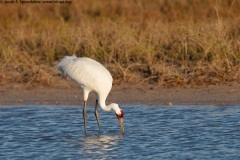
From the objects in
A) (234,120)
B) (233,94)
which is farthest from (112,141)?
(233,94)

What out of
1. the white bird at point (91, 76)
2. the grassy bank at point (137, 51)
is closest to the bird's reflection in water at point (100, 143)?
the white bird at point (91, 76)

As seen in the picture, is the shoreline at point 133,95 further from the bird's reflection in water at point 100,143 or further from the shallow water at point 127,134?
the bird's reflection in water at point 100,143

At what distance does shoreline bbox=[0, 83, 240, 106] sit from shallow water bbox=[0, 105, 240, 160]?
0.24 metres

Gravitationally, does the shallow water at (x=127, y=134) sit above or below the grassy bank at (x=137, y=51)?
below

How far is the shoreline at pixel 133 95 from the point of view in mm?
9062

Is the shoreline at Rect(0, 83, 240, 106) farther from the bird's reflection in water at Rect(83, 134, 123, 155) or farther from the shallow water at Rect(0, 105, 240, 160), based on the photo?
the bird's reflection in water at Rect(83, 134, 123, 155)

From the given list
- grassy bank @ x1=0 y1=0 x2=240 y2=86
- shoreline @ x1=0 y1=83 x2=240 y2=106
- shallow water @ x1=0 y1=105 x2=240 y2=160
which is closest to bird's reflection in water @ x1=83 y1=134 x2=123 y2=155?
shallow water @ x1=0 y1=105 x2=240 y2=160

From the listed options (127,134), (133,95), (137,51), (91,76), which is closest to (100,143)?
(127,134)

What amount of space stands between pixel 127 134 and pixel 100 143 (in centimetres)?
43

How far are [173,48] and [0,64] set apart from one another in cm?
273

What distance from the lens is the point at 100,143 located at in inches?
288

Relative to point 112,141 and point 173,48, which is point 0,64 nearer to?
point 173,48

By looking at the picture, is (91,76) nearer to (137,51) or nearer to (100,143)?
(100,143)

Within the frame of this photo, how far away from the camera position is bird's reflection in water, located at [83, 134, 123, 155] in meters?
7.00
